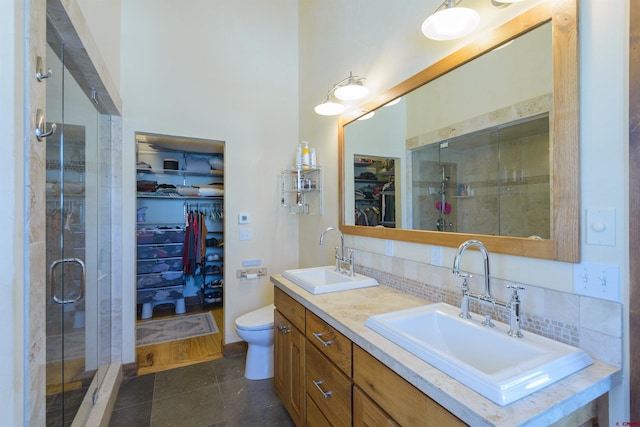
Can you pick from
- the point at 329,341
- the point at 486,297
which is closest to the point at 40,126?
the point at 329,341

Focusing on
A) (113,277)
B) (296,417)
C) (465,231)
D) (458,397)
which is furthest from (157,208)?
(458,397)

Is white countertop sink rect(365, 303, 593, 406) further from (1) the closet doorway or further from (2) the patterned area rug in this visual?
(2) the patterned area rug

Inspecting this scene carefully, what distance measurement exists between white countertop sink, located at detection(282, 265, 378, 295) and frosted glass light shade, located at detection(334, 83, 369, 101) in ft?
4.09

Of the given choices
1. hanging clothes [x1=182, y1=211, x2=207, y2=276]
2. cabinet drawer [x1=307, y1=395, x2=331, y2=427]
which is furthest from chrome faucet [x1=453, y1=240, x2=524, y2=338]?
hanging clothes [x1=182, y1=211, x2=207, y2=276]

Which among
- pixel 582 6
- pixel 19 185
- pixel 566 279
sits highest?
pixel 582 6

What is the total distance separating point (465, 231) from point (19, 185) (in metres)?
1.67

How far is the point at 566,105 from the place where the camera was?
980mm

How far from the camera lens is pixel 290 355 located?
179 centimetres

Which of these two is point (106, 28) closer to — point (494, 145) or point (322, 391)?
point (494, 145)

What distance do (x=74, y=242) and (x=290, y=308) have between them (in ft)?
4.27

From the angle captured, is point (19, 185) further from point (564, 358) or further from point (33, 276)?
point (564, 358)

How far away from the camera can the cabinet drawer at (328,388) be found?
1.21m

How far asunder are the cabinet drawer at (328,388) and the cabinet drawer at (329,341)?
36 millimetres

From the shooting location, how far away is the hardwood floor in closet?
2578mm
